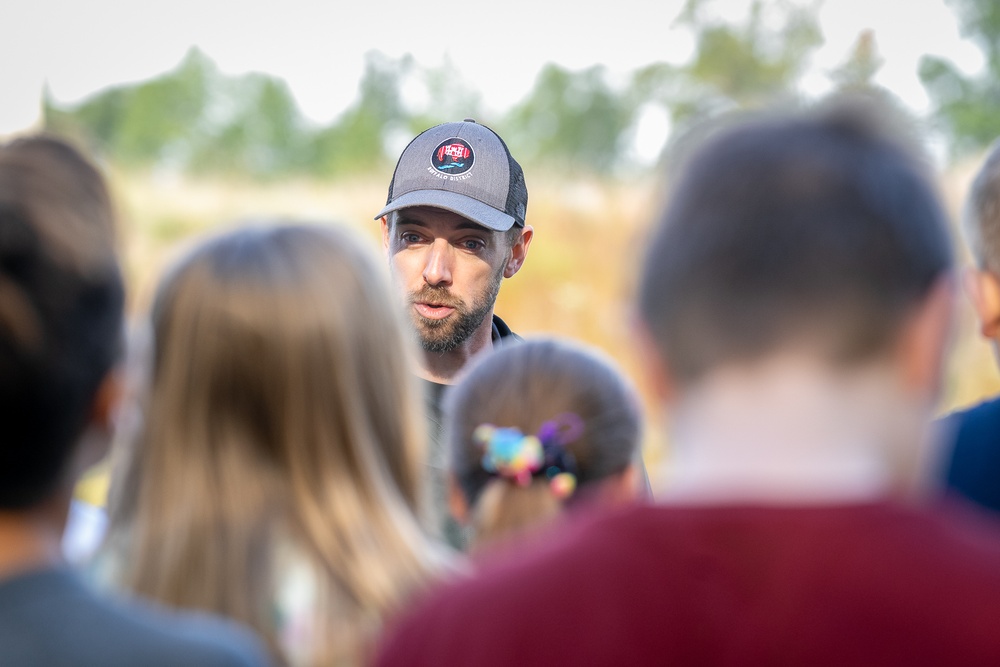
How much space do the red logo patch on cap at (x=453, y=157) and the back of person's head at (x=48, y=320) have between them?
258 cm

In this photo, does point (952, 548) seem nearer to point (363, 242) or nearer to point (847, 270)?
point (847, 270)

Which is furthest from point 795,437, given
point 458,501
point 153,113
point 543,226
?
point 153,113

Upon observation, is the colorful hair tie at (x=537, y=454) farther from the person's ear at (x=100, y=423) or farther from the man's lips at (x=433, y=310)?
the man's lips at (x=433, y=310)

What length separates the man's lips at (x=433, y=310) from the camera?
12.1 ft

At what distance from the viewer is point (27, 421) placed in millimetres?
1178

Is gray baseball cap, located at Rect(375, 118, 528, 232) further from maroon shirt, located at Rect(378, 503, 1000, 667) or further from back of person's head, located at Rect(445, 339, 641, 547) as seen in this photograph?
maroon shirt, located at Rect(378, 503, 1000, 667)

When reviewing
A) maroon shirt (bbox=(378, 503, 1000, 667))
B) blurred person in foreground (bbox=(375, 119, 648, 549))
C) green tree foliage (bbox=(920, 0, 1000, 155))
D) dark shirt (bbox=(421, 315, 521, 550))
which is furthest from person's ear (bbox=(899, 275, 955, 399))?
green tree foliage (bbox=(920, 0, 1000, 155))

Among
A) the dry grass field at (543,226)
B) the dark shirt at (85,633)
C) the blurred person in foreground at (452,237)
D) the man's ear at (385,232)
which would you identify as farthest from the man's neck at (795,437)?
the dry grass field at (543,226)

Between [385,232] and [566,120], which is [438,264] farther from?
[566,120]

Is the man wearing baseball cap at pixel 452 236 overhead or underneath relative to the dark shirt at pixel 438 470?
overhead

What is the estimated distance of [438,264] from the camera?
12.2 ft

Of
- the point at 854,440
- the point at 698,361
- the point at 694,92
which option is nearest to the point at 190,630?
the point at 698,361

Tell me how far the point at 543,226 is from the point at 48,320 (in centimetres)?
1233

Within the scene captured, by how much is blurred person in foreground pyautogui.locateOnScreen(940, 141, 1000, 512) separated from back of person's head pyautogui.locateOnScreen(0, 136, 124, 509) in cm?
158
